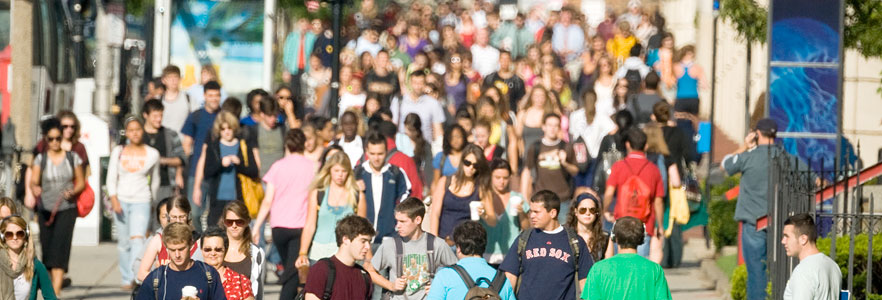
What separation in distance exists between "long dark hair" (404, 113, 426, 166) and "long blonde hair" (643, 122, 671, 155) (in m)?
2.16

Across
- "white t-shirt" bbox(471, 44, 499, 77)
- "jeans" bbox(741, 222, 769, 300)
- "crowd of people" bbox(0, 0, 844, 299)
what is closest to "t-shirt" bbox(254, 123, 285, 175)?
"crowd of people" bbox(0, 0, 844, 299)

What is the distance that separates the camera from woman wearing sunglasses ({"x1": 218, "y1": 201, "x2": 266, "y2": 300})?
10211 millimetres

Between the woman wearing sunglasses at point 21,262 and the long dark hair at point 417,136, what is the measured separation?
671 cm

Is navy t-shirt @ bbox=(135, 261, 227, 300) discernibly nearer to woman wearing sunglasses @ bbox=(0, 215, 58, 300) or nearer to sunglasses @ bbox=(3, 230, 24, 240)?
woman wearing sunglasses @ bbox=(0, 215, 58, 300)

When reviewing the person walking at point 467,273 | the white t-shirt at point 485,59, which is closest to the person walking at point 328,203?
the person walking at point 467,273

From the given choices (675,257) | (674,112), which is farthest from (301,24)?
(675,257)

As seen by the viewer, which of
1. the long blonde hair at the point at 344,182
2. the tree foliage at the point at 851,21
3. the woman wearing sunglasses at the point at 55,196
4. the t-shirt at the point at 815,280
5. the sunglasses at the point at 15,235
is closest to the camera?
the t-shirt at the point at 815,280

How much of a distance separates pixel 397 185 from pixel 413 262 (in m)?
2.74

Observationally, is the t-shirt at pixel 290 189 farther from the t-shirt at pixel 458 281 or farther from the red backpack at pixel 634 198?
the t-shirt at pixel 458 281

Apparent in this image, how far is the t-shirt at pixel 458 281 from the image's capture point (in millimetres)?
9508

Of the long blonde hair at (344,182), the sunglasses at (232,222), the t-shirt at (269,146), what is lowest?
the sunglasses at (232,222)

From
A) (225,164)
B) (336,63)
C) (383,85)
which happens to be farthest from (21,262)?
(383,85)

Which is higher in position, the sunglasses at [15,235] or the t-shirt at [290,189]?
the t-shirt at [290,189]

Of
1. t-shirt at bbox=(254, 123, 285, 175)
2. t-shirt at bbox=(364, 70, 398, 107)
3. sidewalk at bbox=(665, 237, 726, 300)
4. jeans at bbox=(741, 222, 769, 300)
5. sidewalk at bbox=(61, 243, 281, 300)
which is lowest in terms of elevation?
sidewalk at bbox=(61, 243, 281, 300)
